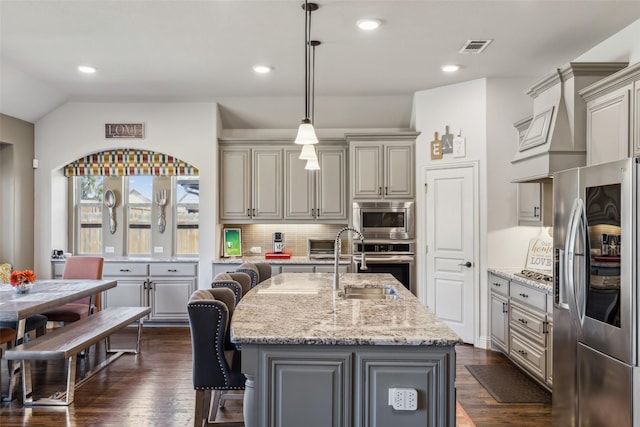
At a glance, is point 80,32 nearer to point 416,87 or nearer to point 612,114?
point 416,87

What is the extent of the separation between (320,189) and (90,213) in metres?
3.20

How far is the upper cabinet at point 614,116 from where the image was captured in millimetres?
2803

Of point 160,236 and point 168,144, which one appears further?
point 160,236

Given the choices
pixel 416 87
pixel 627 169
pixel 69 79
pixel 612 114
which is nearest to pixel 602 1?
pixel 612 114

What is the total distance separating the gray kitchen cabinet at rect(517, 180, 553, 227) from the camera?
415 cm

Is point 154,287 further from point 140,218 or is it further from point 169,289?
point 140,218

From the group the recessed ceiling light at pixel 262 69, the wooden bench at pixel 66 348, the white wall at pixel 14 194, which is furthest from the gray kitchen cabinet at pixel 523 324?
the white wall at pixel 14 194

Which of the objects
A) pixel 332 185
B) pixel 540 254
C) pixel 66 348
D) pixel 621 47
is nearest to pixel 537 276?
pixel 540 254

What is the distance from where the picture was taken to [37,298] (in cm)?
376

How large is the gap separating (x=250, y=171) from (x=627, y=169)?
14.5ft

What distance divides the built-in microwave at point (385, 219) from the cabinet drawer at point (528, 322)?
1.66 m

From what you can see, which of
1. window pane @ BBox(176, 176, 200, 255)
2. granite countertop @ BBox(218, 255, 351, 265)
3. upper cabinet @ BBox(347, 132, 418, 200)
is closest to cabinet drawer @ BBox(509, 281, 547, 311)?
upper cabinet @ BBox(347, 132, 418, 200)

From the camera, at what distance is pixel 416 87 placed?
17.5 feet

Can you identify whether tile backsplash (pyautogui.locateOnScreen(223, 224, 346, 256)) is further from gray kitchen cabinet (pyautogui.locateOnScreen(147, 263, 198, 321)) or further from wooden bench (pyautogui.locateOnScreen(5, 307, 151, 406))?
wooden bench (pyautogui.locateOnScreen(5, 307, 151, 406))
